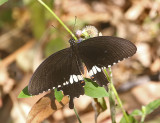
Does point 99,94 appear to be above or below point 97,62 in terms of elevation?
below

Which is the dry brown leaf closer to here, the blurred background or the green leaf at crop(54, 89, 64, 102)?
the green leaf at crop(54, 89, 64, 102)

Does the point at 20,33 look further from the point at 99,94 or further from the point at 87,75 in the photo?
the point at 99,94

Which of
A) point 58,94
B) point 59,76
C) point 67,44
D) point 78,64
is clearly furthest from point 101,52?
point 67,44

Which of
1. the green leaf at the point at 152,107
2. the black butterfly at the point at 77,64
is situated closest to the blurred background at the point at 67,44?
the green leaf at the point at 152,107

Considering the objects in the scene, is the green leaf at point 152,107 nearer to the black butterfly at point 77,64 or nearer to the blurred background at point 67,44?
the black butterfly at point 77,64

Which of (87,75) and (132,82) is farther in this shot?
(132,82)

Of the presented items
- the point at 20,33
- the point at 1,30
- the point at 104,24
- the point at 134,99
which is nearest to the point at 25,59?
the point at 20,33

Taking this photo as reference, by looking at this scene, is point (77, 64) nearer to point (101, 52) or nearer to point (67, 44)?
point (101, 52)

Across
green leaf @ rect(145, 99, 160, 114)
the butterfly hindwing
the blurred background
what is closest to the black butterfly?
the butterfly hindwing
